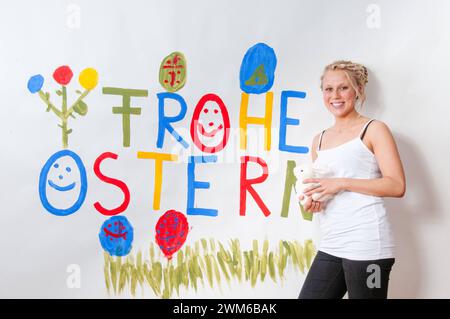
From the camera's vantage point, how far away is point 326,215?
64.6 inches

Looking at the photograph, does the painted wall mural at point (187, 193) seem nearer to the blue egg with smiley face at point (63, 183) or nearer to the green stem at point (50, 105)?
the blue egg with smiley face at point (63, 183)

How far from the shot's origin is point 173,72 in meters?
1.98

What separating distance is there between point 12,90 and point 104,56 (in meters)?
0.41

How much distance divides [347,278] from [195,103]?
0.90m

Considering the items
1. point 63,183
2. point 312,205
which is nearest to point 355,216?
point 312,205

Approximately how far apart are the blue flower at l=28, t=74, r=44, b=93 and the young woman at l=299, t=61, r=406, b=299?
1.17m

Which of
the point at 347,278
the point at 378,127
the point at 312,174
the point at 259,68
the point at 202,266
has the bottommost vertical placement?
the point at 202,266

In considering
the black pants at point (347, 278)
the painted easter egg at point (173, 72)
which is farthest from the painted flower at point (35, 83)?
the black pants at point (347, 278)

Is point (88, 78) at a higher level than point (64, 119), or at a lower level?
higher

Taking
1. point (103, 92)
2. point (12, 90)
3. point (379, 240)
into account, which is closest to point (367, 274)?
point (379, 240)

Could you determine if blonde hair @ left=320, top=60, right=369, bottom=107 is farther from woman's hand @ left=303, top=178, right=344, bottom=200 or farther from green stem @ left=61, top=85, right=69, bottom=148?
green stem @ left=61, top=85, right=69, bottom=148

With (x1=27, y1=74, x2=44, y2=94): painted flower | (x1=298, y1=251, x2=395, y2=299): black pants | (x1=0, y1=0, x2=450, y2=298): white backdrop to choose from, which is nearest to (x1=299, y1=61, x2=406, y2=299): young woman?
(x1=298, y1=251, x2=395, y2=299): black pants

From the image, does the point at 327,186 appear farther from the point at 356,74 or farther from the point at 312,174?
the point at 356,74

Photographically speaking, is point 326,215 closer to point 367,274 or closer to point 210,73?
point 367,274
